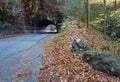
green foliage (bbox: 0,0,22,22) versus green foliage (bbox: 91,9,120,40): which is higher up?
green foliage (bbox: 0,0,22,22)

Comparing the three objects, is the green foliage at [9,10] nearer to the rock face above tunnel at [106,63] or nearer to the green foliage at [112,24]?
the green foliage at [112,24]

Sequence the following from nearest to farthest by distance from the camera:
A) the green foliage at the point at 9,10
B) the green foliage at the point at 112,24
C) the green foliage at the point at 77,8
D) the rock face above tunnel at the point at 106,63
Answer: the rock face above tunnel at the point at 106,63, the green foliage at the point at 112,24, the green foliage at the point at 9,10, the green foliage at the point at 77,8

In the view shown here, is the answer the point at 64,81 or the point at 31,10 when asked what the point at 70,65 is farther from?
the point at 31,10

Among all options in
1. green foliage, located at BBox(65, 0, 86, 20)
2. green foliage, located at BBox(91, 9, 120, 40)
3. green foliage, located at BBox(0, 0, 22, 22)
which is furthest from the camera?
green foliage, located at BBox(65, 0, 86, 20)

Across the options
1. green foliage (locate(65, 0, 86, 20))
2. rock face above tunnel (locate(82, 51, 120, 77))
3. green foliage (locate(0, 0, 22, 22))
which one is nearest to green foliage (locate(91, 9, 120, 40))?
green foliage (locate(65, 0, 86, 20))

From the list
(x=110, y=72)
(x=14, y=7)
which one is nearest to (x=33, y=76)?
(x=110, y=72)

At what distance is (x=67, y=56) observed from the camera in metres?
11.4

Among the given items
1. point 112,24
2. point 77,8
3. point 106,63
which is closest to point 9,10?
point 77,8

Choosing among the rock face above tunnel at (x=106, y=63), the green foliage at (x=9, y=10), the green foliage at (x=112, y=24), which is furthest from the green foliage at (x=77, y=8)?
the rock face above tunnel at (x=106, y=63)

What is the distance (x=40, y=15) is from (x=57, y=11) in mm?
3117

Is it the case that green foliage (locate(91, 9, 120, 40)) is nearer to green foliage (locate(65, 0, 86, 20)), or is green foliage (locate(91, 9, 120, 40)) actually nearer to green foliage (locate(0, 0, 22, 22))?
green foliage (locate(65, 0, 86, 20))

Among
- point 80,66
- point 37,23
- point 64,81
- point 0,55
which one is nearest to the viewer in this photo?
point 64,81

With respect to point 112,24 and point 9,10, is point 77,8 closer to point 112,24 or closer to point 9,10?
point 9,10

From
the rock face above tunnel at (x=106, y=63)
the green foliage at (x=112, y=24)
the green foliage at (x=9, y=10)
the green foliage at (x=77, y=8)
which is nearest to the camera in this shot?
the rock face above tunnel at (x=106, y=63)
